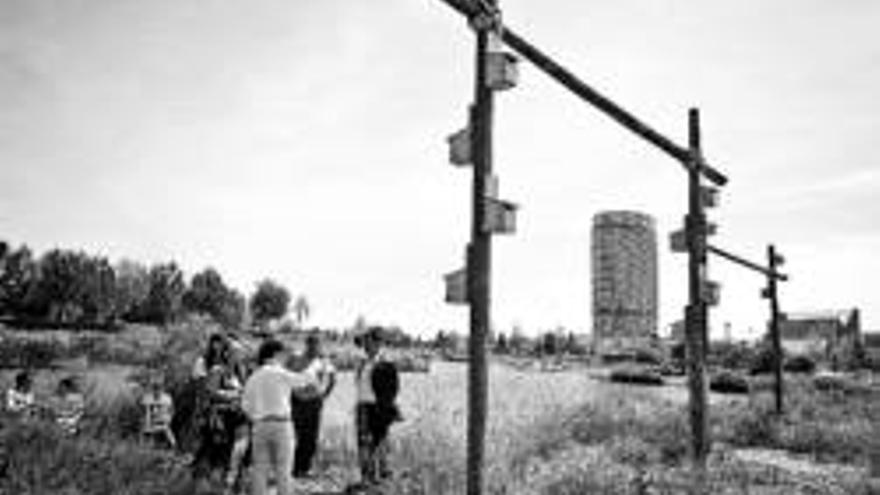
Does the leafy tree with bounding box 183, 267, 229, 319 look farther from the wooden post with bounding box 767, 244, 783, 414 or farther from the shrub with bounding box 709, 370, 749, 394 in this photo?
the wooden post with bounding box 767, 244, 783, 414

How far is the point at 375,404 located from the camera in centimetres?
1111

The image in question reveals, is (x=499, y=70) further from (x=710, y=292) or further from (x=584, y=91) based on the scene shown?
(x=710, y=292)

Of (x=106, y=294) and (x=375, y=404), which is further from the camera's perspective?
(x=106, y=294)

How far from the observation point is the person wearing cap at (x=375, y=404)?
1107 centimetres

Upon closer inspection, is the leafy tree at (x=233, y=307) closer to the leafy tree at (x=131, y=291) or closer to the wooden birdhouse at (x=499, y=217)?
the leafy tree at (x=131, y=291)

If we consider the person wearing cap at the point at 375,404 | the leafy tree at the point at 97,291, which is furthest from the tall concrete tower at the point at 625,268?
the person wearing cap at the point at 375,404

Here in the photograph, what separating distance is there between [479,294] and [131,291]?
118747 mm

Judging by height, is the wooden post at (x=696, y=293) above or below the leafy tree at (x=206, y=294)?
below

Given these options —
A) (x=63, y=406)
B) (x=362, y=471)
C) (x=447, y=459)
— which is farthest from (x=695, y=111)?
(x=63, y=406)

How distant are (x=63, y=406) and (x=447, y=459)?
5.35 m

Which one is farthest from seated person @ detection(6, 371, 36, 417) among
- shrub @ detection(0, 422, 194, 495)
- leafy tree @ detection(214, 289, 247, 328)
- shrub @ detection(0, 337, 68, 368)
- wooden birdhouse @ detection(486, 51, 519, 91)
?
leafy tree @ detection(214, 289, 247, 328)

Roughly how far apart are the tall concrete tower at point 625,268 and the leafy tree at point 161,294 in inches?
3240

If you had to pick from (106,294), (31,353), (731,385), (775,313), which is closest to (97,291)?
(106,294)

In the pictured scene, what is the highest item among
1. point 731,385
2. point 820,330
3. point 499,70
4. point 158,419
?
point 820,330
